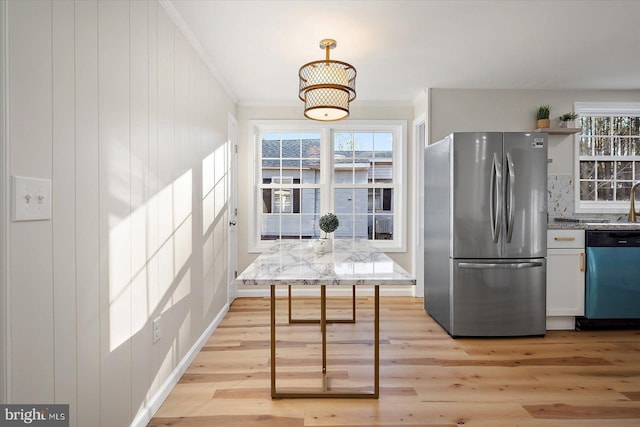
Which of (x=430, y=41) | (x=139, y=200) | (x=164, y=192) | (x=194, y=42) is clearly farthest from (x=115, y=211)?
(x=430, y=41)

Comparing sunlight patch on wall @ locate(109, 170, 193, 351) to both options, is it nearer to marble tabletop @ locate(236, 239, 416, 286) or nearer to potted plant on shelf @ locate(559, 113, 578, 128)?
marble tabletop @ locate(236, 239, 416, 286)

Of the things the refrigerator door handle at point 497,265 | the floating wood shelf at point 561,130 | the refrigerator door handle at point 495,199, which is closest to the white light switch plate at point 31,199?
the refrigerator door handle at point 497,265

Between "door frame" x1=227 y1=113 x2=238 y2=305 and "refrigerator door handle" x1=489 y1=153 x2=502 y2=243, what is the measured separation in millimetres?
2699

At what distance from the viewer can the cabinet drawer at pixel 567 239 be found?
3.26 meters

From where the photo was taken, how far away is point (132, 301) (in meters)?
1.73

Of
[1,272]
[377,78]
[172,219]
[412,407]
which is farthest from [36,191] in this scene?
[377,78]

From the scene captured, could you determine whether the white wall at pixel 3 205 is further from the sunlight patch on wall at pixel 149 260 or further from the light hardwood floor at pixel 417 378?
the light hardwood floor at pixel 417 378

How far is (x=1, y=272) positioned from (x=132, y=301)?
31.3 inches

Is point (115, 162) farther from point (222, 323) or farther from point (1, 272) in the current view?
point (222, 323)

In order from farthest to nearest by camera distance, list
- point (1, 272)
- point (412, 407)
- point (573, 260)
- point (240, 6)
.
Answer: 1. point (573, 260)
2. point (240, 6)
3. point (412, 407)
4. point (1, 272)

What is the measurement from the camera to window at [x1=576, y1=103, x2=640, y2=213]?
4.04m

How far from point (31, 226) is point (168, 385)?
148 centimetres

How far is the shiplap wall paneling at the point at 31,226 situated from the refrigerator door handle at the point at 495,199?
3028mm

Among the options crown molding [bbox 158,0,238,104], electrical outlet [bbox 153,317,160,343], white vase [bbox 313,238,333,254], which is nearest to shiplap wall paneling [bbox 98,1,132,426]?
electrical outlet [bbox 153,317,160,343]
